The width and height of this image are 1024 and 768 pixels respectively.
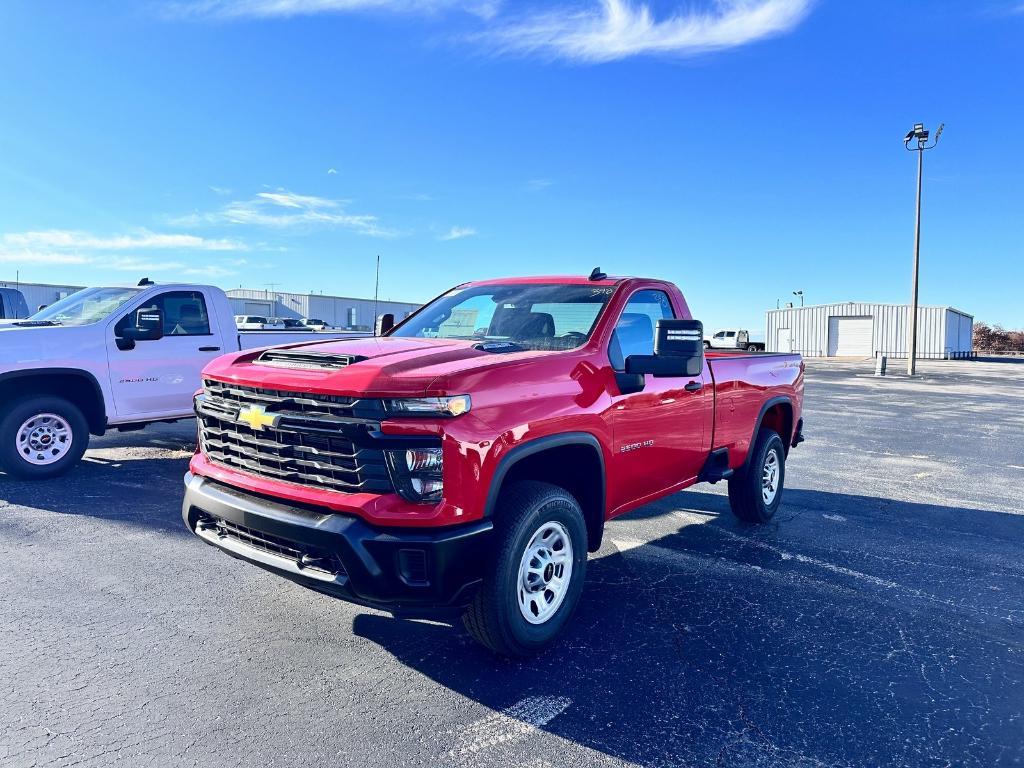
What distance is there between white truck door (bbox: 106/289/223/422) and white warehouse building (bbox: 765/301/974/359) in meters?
49.2

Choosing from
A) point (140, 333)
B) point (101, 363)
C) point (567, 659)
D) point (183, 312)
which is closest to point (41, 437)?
point (101, 363)

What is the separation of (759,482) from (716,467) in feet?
3.03

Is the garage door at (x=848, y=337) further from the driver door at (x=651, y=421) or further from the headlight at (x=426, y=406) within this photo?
the headlight at (x=426, y=406)

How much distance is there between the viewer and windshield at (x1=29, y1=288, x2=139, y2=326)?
7.85 m

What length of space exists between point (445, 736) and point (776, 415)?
15.6ft

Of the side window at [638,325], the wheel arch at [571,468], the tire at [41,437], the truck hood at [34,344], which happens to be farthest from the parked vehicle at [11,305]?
the wheel arch at [571,468]

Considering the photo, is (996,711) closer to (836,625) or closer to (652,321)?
(836,625)

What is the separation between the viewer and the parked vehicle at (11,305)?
537 inches

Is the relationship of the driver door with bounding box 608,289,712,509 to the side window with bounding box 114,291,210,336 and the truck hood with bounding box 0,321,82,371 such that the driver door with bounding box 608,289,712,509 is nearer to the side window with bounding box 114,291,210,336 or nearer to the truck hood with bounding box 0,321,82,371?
the side window with bounding box 114,291,210,336

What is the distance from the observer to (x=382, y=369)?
124 inches

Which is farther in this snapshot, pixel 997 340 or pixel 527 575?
pixel 997 340

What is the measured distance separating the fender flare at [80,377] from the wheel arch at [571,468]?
591 centimetres

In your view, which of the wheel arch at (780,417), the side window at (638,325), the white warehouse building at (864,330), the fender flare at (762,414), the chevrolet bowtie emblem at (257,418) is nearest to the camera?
the chevrolet bowtie emblem at (257,418)

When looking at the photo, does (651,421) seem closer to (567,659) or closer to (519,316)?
(519,316)
